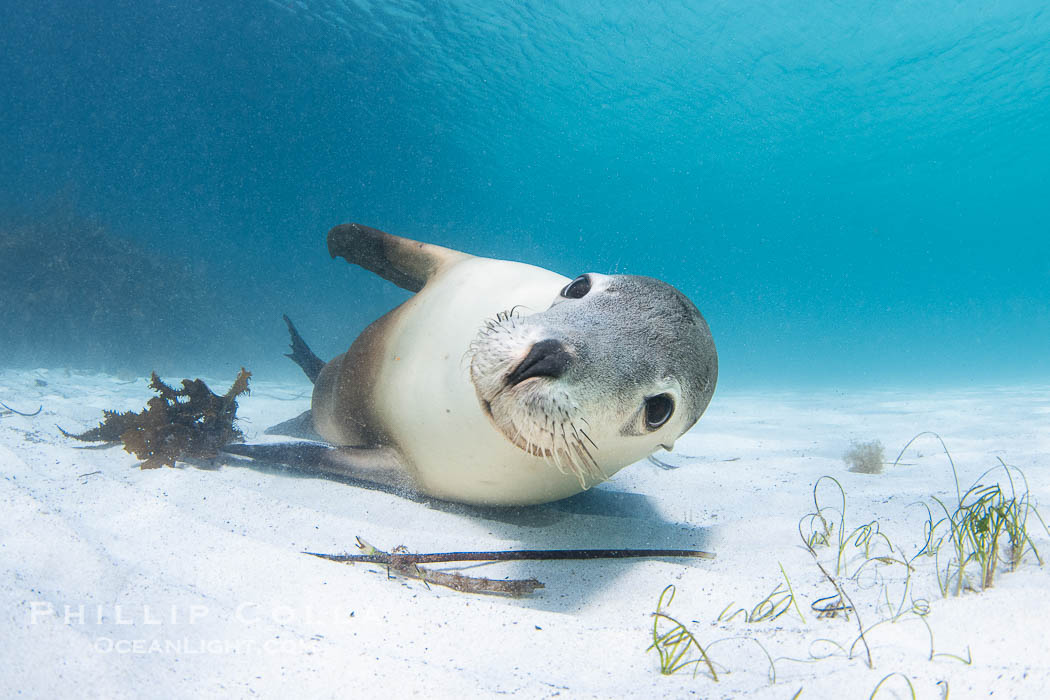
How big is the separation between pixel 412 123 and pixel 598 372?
33.0 m

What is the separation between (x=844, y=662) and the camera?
120cm

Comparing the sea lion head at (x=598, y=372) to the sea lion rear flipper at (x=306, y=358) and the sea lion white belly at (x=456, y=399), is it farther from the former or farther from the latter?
the sea lion rear flipper at (x=306, y=358)

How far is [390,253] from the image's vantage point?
3234 millimetres

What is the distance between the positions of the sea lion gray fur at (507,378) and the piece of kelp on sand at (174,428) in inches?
26.6

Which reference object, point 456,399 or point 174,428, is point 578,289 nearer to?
point 456,399

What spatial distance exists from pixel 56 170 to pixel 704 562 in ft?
107

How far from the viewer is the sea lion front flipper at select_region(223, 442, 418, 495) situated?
2.59m

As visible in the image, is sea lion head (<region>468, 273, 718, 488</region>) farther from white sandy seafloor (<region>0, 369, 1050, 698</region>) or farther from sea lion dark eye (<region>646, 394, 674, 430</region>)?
white sandy seafloor (<region>0, 369, 1050, 698</region>)

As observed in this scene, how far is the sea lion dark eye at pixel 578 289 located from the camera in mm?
1987

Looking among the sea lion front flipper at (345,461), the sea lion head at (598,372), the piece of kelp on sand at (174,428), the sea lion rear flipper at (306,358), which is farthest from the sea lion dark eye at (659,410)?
the sea lion rear flipper at (306,358)

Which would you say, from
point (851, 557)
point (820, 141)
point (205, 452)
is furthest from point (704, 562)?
point (820, 141)

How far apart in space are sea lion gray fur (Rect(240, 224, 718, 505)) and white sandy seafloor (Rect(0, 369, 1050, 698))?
0.95 feet

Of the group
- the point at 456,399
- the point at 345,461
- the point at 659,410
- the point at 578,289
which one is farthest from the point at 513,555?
the point at 345,461

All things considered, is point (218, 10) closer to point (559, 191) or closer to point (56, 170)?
point (56, 170)
